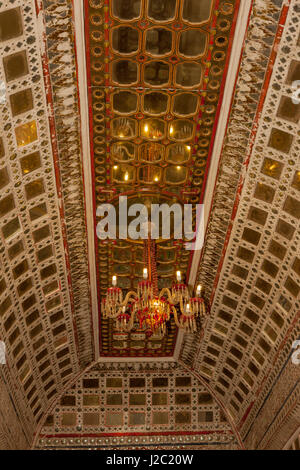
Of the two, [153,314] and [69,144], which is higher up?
[69,144]

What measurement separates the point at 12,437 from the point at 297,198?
9.23 m

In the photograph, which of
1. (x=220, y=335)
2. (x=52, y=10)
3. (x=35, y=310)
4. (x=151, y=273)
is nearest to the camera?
(x=52, y=10)

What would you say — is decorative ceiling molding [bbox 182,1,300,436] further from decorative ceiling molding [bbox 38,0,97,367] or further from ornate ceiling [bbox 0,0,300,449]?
decorative ceiling molding [bbox 38,0,97,367]

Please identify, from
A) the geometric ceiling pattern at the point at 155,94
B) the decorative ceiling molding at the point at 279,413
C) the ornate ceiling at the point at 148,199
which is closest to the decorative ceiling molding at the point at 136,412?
the ornate ceiling at the point at 148,199

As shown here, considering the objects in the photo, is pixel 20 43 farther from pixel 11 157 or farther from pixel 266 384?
pixel 266 384

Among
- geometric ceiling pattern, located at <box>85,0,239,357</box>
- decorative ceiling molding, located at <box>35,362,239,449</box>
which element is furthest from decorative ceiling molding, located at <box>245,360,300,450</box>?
geometric ceiling pattern, located at <box>85,0,239,357</box>

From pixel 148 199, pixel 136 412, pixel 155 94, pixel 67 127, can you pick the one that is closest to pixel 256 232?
pixel 148 199

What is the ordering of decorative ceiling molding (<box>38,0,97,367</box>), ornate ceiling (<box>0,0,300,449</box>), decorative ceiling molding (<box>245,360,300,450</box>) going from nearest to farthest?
decorative ceiling molding (<box>38,0,97,367</box>) → ornate ceiling (<box>0,0,300,449</box>) → decorative ceiling molding (<box>245,360,300,450</box>)

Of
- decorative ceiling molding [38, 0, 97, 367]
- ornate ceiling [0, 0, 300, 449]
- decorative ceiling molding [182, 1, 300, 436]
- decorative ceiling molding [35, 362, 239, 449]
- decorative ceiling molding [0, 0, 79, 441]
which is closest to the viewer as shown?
decorative ceiling molding [38, 0, 97, 367]

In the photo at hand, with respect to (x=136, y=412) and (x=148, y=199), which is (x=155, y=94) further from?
(x=136, y=412)

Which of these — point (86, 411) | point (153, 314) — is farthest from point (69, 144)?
point (86, 411)

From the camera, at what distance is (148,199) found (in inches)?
460

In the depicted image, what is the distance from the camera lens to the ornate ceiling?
8.33m

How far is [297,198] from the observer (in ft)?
32.8
